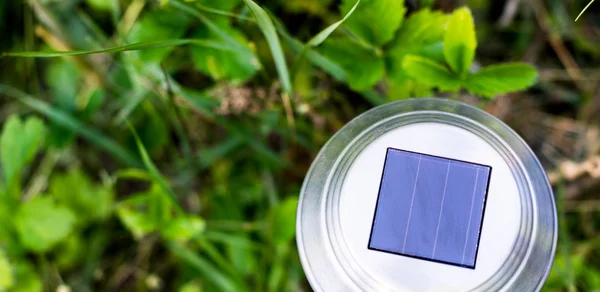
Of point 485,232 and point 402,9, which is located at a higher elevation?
point 402,9

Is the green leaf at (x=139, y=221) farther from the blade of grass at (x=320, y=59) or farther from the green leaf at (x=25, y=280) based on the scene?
the blade of grass at (x=320, y=59)

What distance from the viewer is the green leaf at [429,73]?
33.0 inches

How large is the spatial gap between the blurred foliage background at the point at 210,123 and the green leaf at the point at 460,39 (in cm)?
5

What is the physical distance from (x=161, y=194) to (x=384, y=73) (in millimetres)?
508

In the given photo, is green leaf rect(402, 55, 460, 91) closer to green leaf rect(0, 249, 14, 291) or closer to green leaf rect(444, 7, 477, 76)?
green leaf rect(444, 7, 477, 76)

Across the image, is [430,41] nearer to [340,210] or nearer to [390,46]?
[390,46]

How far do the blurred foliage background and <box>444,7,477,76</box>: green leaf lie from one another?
5 cm

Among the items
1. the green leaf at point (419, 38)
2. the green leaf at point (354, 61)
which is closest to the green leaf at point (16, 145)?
the green leaf at point (354, 61)

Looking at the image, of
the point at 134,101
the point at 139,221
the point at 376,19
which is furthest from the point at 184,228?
the point at 376,19

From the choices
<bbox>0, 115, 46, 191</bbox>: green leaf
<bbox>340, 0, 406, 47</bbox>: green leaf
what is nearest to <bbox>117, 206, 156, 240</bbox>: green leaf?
<bbox>0, 115, 46, 191</bbox>: green leaf

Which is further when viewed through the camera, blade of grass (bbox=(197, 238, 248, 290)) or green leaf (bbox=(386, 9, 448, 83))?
blade of grass (bbox=(197, 238, 248, 290))

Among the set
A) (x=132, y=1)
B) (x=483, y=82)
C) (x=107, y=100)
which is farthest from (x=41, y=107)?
(x=483, y=82)

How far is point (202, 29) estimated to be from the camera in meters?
1.00

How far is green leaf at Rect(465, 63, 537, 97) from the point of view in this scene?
0.85m
